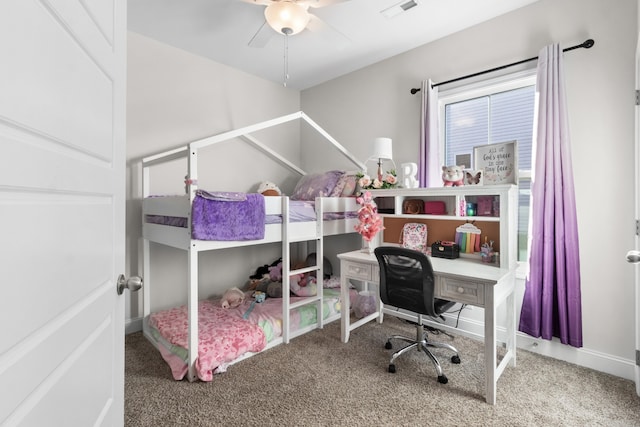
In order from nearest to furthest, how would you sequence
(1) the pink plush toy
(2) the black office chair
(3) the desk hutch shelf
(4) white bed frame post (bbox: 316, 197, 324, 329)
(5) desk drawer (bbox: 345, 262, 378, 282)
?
(2) the black office chair
(3) the desk hutch shelf
(5) desk drawer (bbox: 345, 262, 378, 282)
(4) white bed frame post (bbox: 316, 197, 324, 329)
(1) the pink plush toy

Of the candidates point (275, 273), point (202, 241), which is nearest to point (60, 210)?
point (202, 241)

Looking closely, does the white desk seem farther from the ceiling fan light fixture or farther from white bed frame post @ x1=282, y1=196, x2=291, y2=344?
the ceiling fan light fixture

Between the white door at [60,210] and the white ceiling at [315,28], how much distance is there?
1.79 m

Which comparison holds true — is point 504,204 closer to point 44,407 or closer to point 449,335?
point 449,335

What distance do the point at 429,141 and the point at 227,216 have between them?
195 centimetres

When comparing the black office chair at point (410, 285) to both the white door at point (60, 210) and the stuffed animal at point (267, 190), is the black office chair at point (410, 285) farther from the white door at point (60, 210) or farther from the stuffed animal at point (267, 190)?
the white door at point (60, 210)

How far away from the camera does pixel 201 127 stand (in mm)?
3430

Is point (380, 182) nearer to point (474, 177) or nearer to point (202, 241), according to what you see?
point (474, 177)

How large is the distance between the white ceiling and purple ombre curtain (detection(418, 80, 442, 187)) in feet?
1.68

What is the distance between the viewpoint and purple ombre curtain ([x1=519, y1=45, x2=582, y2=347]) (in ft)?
7.38

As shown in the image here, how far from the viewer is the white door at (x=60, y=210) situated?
47 cm

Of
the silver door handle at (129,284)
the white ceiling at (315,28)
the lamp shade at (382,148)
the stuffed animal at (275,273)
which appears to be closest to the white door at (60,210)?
the silver door handle at (129,284)

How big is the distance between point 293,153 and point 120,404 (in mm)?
3651

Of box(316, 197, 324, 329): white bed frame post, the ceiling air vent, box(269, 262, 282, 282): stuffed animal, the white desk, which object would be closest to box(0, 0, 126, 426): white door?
the white desk
